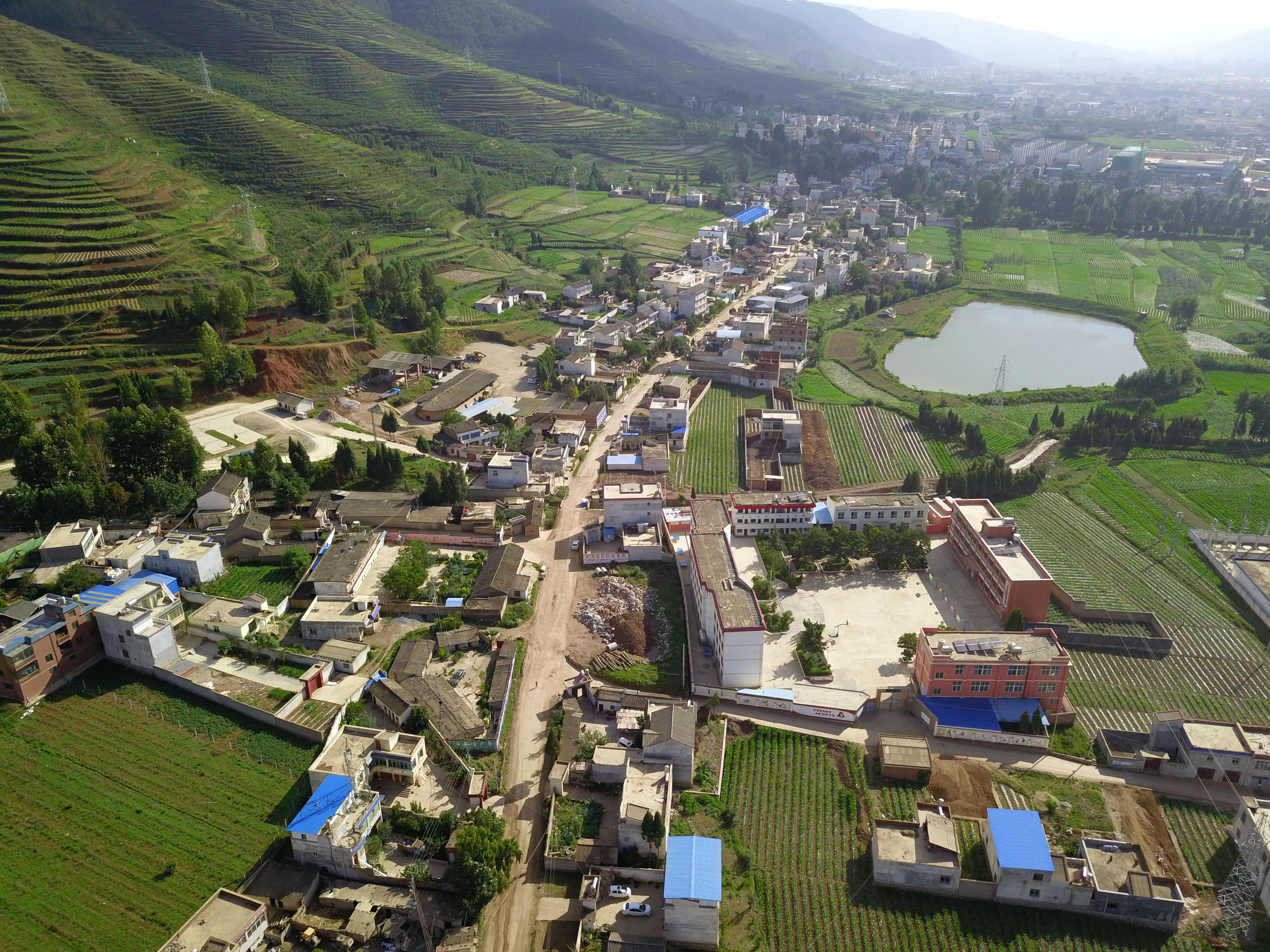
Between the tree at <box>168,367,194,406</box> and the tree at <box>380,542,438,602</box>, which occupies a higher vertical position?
the tree at <box>168,367,194,406</box>

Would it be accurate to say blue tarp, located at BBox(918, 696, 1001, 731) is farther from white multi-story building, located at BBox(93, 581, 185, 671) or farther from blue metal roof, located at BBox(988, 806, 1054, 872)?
white multi-story building, located at BBox(93, 581, 185, 671)

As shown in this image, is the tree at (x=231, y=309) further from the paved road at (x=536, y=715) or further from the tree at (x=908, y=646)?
the tree at (x=908, y=646)

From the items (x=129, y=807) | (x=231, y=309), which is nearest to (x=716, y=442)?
(x=231, y=309)

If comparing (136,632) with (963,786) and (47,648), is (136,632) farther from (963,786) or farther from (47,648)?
(963,786)

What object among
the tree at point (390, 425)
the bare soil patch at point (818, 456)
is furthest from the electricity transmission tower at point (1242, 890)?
the tree at point (390, 425)

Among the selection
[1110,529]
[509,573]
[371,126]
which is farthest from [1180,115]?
[509,573]

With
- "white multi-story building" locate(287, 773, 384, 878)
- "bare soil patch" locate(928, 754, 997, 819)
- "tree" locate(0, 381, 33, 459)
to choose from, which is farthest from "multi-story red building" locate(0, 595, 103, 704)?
"bare soil patch" locate(928, 754, 997, 819)

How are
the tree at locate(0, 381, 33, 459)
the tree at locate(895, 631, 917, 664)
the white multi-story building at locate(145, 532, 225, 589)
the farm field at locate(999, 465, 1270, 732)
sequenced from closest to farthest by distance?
the farm field at locate(999, 465, 1270, 732) → the tree at locate(895, 631, 917, 664) → the white multi-story building at locate(145, 532, 225, 589) → the tree at locate(0, 381, 33, 459)
